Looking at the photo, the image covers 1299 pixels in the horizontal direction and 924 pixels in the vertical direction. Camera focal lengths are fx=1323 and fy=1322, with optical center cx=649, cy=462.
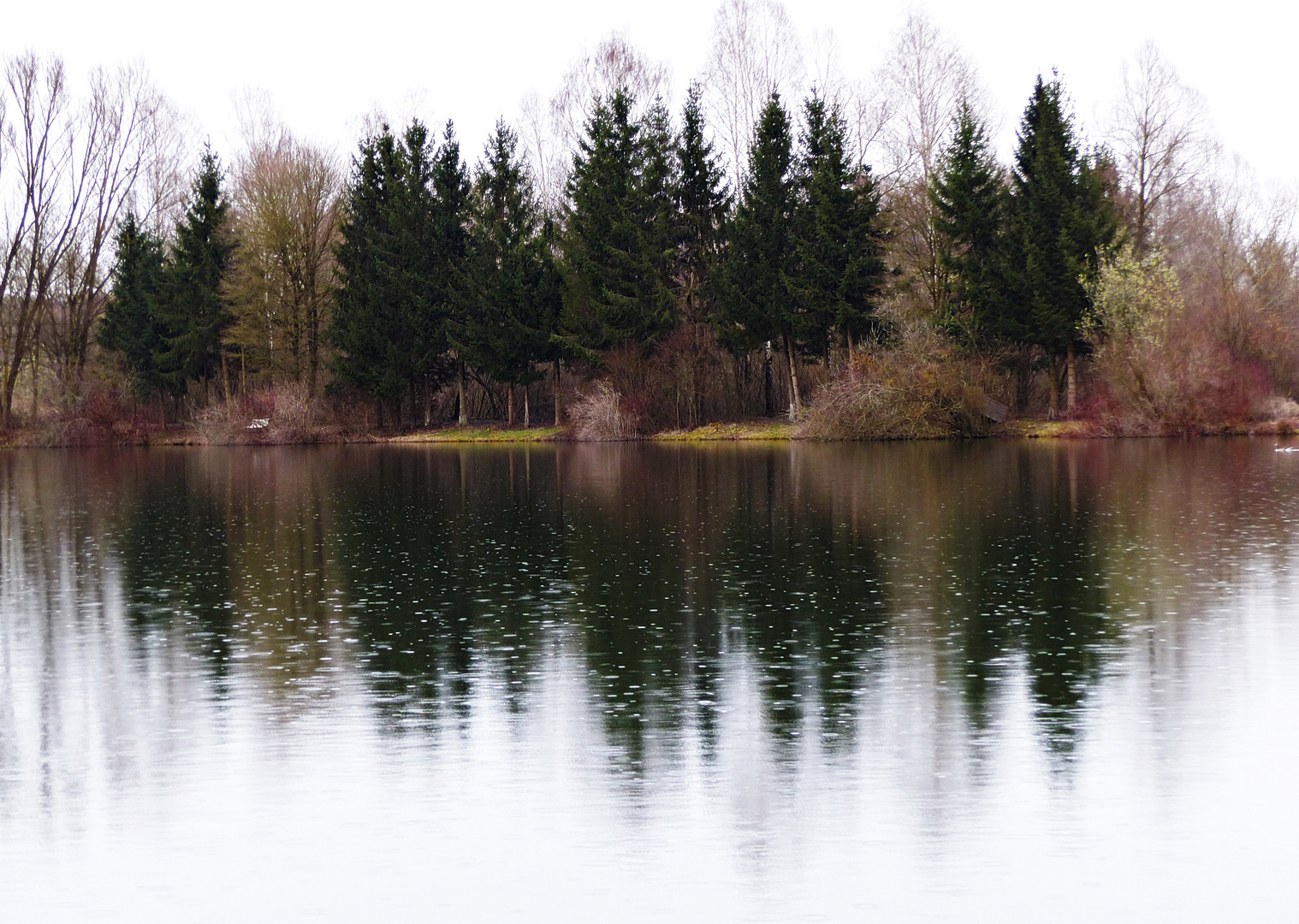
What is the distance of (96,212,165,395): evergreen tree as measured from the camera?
214ft

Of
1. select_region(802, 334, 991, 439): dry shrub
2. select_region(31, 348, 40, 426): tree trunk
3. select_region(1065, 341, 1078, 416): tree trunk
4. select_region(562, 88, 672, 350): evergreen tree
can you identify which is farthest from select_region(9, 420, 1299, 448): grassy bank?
select_region(562, 88, 672, 350): evergreen tree

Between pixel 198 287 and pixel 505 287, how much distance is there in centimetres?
1654

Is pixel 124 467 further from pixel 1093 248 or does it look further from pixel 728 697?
pixel 728 697

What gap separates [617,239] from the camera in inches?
2162

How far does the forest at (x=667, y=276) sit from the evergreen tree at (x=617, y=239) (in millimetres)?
136

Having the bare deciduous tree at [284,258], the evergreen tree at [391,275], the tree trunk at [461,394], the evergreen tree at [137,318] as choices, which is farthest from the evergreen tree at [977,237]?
the evergreen tree at [137,318]

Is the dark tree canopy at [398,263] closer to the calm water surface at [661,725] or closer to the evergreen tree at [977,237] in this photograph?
the evergreen tree at [977,237]

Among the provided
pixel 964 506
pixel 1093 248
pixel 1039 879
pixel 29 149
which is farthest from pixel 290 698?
pixel 29 149

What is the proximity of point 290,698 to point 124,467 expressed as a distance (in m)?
35.7

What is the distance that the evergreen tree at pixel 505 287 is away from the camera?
57.3 meters

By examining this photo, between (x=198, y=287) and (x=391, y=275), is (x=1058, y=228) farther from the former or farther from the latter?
(x=198, y=287)

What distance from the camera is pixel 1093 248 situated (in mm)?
47656

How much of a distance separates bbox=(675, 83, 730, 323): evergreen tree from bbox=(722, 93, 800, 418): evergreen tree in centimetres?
261

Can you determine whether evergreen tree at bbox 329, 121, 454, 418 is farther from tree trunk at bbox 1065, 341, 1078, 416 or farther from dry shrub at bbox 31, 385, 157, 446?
tree trunk at bbox 1065, 341, 1078, 416
